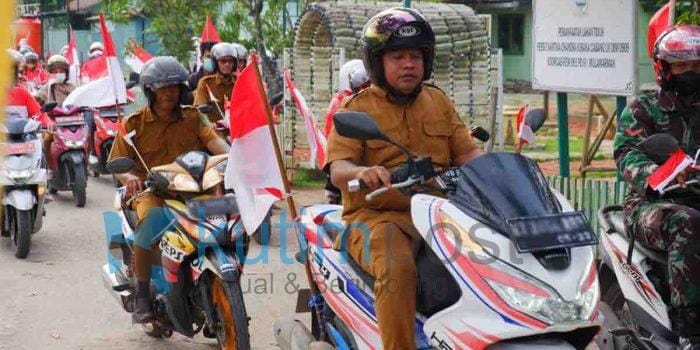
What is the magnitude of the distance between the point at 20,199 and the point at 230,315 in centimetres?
451

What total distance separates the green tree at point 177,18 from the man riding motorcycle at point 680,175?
14.6m

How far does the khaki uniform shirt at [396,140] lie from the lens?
15.0ft

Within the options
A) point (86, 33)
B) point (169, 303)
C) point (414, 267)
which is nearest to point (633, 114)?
point (414, 267)

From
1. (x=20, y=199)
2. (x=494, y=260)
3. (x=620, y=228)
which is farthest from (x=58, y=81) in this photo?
(x=494, y=260)

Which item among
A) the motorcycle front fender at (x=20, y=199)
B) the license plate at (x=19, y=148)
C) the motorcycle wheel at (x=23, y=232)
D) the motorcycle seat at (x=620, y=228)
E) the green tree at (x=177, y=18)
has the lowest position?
the motorcycle wheel at (x=23, y=232)

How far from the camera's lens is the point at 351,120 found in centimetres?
398

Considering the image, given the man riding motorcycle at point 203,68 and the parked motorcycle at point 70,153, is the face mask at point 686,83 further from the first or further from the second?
the parked motorcycle at point 70,153

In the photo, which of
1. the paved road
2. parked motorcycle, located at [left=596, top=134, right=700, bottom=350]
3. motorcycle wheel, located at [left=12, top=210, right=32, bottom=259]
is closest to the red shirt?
motorcycle wheel, located at [left=12, top=210, right=32, bottom=259]

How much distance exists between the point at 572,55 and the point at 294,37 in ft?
25.5

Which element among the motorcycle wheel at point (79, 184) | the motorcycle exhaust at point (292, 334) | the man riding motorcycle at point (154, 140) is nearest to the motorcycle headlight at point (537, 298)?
the motorcycle exhaust at point (292, 334)

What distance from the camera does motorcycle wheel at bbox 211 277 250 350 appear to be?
5617mm

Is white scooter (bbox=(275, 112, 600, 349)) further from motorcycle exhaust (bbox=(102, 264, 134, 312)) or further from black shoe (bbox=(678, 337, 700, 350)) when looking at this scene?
motorcycle exhaust (bbox=(102, 264, 134, 312))

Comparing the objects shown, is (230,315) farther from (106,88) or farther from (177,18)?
(177,18)

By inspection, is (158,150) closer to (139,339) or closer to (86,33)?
(139,339)
